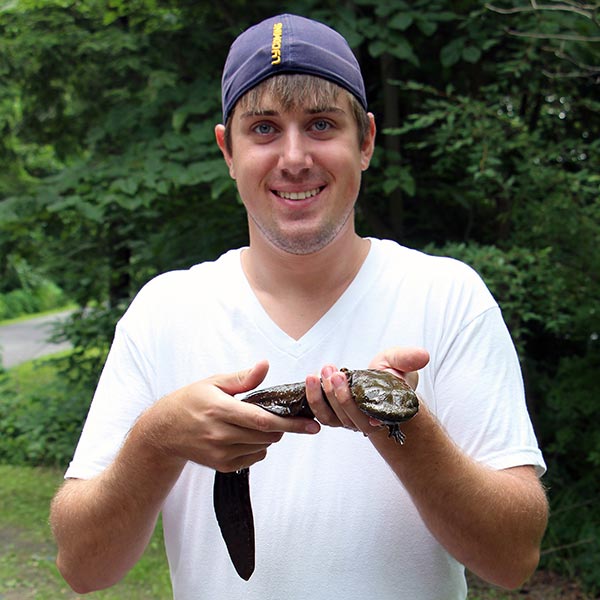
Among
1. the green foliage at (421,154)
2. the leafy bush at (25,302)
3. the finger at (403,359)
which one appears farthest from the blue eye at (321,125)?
the leafy bush at (25,302)

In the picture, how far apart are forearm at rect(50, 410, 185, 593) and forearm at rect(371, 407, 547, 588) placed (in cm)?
46

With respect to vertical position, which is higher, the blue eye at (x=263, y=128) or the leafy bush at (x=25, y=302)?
the blue eye at (x=263, y=128)

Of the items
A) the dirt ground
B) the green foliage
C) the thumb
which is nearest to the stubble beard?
the thumb

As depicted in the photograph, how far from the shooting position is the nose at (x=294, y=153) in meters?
1.86

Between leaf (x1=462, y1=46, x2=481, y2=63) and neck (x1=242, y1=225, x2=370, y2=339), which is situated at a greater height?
leaf (x1=462, y1=46, x2=481, y2=63)

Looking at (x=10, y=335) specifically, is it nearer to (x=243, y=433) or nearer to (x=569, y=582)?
(x=569, y=582)

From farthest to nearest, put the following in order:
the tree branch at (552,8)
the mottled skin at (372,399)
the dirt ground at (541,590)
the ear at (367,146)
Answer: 1. the dirt ground at (541,590)
2. the tree branch at (552,8)
3. the ear at (367,146)
4. the mottled skin at (372,399)

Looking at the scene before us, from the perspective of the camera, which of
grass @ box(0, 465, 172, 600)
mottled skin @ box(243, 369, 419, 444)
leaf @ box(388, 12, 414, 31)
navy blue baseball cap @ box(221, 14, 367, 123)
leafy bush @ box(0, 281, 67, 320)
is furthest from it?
leafy bush @ box(0, 281, 67, 320)

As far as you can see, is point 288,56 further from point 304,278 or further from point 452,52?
point 452,52

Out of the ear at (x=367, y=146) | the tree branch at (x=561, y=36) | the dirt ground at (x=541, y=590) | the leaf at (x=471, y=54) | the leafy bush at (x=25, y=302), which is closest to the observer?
the ear at (x=367, y=146)

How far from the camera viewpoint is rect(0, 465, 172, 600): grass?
5.25 meters

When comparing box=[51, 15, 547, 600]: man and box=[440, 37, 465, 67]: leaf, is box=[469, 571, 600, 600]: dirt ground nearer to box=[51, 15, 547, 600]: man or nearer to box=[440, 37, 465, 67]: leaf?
box=[440, 37, 465, 67]: leaf

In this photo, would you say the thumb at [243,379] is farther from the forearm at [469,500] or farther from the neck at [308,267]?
the neck at [308,267]

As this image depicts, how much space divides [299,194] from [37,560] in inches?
188
